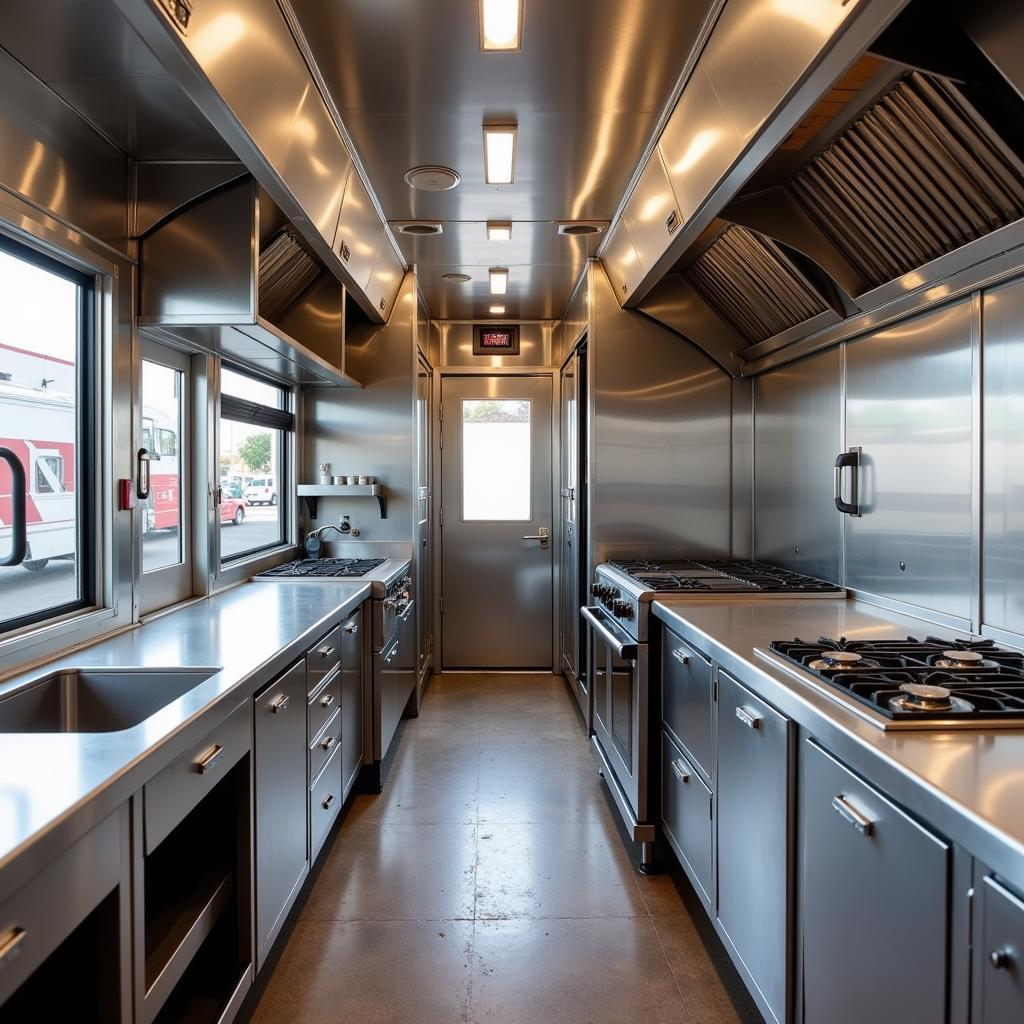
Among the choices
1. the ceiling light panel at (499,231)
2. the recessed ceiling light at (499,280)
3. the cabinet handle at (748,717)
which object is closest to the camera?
the cabinet handle at (748,717)

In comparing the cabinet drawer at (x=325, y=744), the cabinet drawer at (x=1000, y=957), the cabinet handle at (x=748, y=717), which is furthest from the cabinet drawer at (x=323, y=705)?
the cabinet drawer at (x=1000, y=957)

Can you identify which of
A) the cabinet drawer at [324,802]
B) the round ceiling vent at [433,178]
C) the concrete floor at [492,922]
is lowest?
the concrete floor at [492,922]

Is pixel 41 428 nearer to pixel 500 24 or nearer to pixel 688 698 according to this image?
pixel 500 24

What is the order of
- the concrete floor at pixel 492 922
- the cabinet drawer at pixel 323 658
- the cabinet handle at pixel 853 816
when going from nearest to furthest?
the cabinet handle at pixel 853 816 → the concrete floor at pixel 492 922 → the cabinet drawer at pixel 323 658

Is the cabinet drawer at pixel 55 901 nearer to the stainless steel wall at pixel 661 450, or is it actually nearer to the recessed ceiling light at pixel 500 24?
the recessed ceiling light at pixel 500 24

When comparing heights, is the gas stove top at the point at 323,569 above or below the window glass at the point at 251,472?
below

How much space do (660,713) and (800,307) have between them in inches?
66.6

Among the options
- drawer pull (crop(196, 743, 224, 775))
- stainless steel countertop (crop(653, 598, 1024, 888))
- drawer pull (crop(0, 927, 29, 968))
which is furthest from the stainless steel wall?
drawer pull (crop(0, 927, 29, 968))

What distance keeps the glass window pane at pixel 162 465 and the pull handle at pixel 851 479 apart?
243 centimetres

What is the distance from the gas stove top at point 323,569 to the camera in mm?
3463

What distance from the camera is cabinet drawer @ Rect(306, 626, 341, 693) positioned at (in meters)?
2.37

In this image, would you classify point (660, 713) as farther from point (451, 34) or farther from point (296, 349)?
point (451, 34)

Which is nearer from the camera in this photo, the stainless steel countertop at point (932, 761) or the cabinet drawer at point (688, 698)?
the stainless steel countertop at point (932, 761)

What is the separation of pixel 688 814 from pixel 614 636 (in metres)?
0.79
